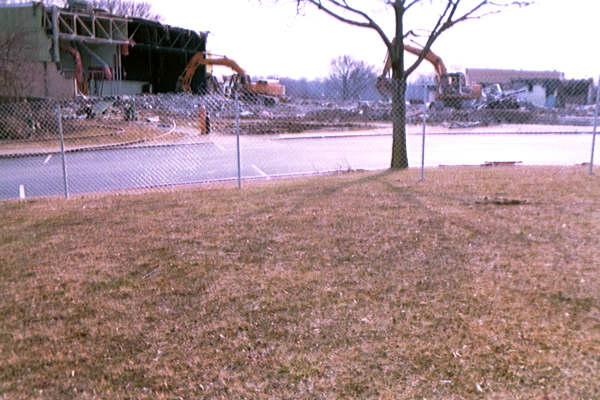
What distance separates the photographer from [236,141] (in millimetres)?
14844

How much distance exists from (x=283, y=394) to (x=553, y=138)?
2275 cm

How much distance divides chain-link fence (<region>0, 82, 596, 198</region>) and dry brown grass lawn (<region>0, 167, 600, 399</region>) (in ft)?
10.5

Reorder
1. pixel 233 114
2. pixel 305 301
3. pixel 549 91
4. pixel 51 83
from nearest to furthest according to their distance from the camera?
1. pixel 305 301
2. pixel 233 114
3. pixel 51 83
4. pixel 549 91

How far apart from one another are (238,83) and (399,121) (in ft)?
77.4

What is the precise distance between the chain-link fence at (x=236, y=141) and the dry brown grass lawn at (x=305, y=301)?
3201 mm

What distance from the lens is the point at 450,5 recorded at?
41.9 feet

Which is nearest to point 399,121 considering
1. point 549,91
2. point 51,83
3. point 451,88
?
point 451,88

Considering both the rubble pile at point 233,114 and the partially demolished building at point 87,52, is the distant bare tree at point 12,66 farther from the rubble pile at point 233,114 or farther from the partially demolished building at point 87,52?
the rubble pile at point 233,114

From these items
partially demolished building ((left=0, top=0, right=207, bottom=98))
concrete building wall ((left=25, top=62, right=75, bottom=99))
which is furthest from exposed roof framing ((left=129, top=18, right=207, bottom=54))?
concrete building wall ((left=25, top=62, right=75, bottom=99))

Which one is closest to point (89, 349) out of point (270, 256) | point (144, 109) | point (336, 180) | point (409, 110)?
point (270, 256)

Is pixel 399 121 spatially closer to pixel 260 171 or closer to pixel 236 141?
pixel 260 171

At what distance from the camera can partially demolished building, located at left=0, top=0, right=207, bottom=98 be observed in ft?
82.9

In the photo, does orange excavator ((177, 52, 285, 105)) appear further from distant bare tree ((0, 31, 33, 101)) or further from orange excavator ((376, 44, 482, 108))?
distant bare tree ((0, 31, 33, 101))

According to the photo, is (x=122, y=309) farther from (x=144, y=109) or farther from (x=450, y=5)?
A: (x=144, y=109)
